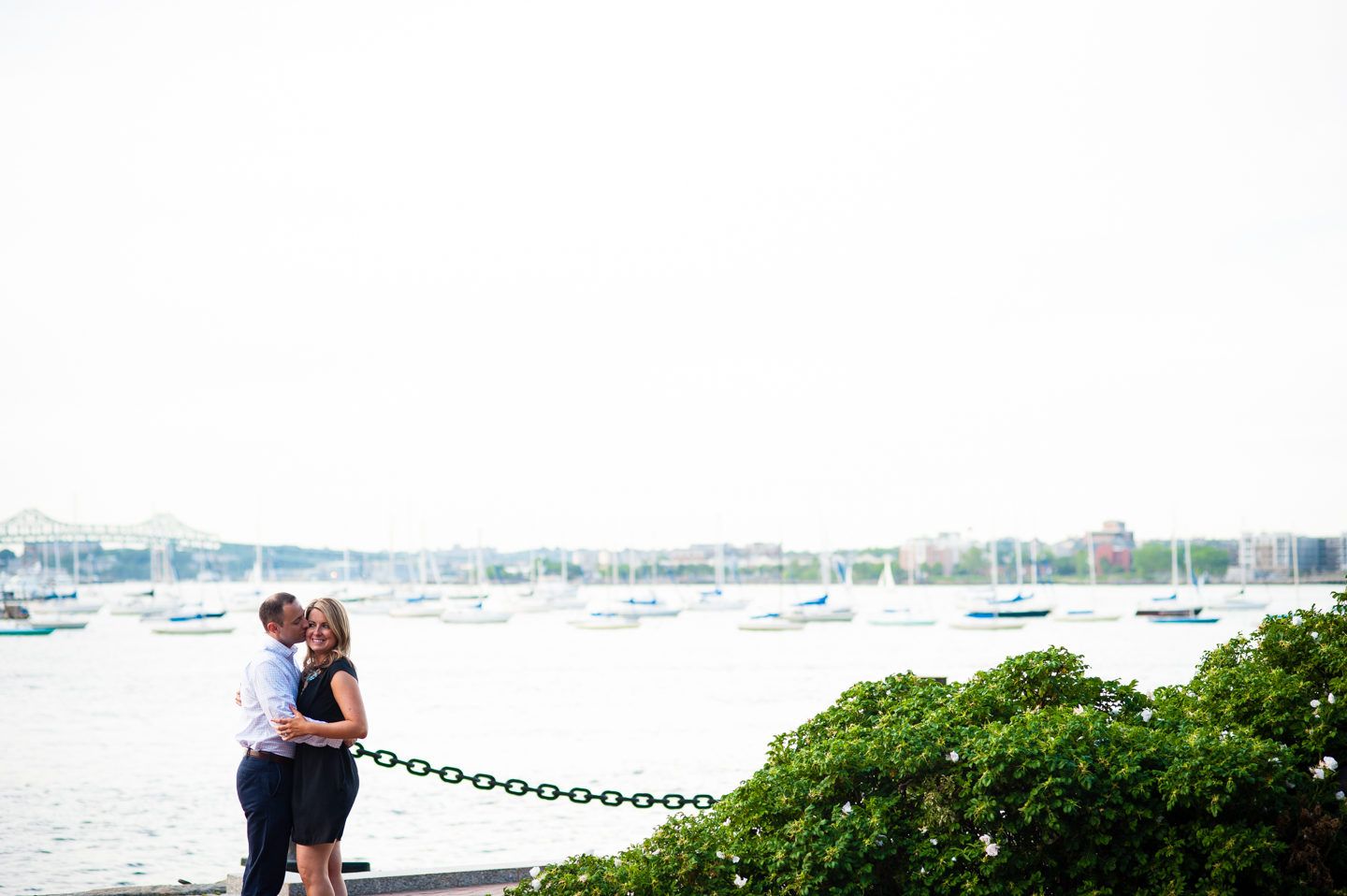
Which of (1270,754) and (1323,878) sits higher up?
(1270,754)

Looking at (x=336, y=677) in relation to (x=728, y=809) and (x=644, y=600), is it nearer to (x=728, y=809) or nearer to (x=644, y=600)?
(x=728, y=809)

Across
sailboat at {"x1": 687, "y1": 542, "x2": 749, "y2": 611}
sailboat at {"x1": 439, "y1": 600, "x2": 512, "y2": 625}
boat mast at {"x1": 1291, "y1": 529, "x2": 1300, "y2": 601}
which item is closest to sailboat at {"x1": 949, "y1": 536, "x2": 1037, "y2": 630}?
boat mast at {"x1": 1291, "y1": 529, "x2": 1300, "y2": 601}

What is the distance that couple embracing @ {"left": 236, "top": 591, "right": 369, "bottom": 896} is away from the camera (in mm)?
5750

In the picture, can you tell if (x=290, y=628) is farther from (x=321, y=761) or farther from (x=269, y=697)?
(x=321, y=761)

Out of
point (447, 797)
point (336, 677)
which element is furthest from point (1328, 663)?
point (447, 797)

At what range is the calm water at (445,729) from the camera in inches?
729

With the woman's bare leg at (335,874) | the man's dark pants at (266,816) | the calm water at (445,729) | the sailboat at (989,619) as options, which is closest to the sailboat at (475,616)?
the calm water at (445,729)

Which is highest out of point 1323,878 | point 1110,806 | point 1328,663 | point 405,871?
point 1328,663

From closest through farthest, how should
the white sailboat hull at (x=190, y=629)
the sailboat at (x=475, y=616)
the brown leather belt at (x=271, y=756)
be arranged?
the brown leather belt at (x=271, y=756), the white sailboat hull at (x=190, y=629), the sailboat at (x=475, y=616)

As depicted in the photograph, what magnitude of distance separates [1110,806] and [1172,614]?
398 feet

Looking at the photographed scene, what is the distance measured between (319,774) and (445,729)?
33.4 m

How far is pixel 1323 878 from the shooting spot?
4.77m

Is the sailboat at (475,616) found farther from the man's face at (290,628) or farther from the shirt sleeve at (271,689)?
the shirt sleeve at (271,689)

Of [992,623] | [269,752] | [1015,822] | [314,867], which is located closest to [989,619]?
[992,623]
